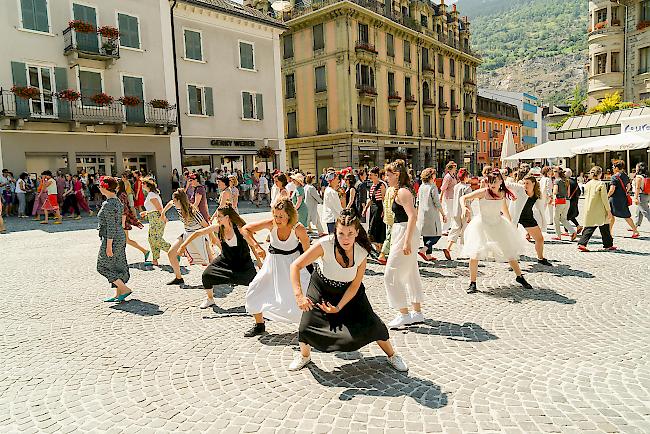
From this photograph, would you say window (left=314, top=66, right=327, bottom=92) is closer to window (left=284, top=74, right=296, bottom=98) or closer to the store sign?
window (left=284, top=74, right=296, bottom=98)

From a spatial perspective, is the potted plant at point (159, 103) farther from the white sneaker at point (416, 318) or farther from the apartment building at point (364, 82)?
the white sneaker at point (416, 318)

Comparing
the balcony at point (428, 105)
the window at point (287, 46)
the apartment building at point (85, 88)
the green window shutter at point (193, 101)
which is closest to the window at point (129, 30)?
the apartment building at point (85, 88)

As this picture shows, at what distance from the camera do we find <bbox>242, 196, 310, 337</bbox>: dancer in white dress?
4961 millimetres

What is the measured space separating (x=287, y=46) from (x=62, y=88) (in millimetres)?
22692

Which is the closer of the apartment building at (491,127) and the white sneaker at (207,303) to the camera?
the white sneaker at (207,303)

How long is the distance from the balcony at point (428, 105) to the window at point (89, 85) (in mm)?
31261

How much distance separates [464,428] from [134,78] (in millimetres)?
25548

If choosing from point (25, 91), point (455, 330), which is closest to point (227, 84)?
point (25, 91)

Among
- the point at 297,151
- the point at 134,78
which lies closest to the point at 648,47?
the point at 297,151

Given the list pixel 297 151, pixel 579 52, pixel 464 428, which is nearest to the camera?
pixel 464 428

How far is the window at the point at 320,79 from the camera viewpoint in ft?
127

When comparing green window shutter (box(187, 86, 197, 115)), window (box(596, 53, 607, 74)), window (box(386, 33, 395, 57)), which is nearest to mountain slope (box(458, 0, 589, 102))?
window (box(386, 33, 395, 57))

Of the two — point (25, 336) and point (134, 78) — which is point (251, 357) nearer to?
point (25, 336)

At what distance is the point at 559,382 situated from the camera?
3.99 metres
